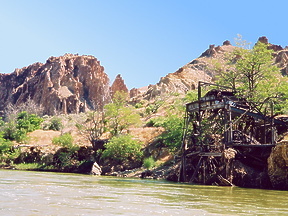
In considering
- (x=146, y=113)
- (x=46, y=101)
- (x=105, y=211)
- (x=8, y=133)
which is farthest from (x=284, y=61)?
(x=105, y=211)

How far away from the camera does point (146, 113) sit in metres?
64.7

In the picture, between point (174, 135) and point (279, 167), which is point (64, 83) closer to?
point (174, 135)

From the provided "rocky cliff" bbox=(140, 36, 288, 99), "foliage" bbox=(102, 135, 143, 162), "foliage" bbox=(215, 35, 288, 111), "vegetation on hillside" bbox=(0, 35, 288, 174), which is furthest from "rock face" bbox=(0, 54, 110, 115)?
"foliage" bbox=(215, 35, 288, 111)

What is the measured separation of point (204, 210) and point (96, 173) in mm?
24778

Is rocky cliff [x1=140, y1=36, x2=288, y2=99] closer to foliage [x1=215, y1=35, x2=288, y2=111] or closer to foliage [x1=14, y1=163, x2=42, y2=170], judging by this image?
foliage [x1=215, y1=35, x2=288, y2=111]

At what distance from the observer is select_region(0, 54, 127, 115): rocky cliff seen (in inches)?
5782

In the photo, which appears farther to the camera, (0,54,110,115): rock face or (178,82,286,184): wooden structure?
(0,54,110,115): rock face

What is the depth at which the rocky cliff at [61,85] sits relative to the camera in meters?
147

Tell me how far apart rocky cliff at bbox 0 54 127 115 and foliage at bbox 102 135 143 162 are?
10958cm

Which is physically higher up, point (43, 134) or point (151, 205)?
point (43, 134)

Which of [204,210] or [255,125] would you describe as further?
[255,125]

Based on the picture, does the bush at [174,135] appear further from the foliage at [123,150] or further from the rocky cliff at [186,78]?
the rocky cliff at [186,78]

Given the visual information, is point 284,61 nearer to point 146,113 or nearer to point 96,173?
point 146,113

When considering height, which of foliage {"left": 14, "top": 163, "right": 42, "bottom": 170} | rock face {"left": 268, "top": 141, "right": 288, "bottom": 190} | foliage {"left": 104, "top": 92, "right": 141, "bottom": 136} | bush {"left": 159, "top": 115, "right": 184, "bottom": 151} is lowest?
foliage {"left": 14, "top": 163, "right": 42, "bottom": 170}
